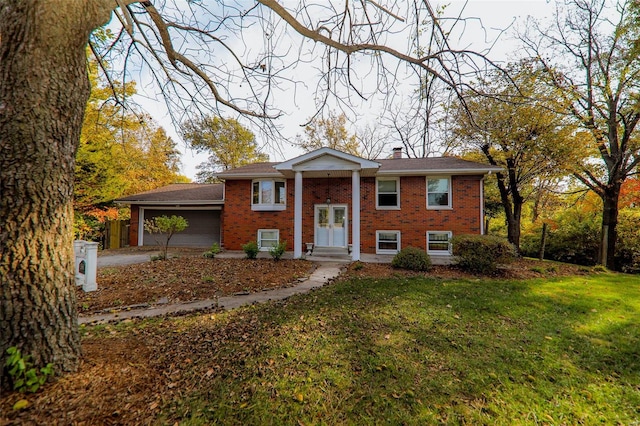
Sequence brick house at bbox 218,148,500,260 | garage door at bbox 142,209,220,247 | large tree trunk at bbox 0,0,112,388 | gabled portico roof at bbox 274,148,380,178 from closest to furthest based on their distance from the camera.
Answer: large tree trunk at bbox 0,0,112,388 < gabled portico roof at bbox 274,148,380,178 < brick house at bbox 218,148,500,260 < garage door at bbox 142,209,220,247

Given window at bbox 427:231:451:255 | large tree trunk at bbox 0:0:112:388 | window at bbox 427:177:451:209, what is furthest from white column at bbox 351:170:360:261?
large tree trunk at bbox 0:0:112:388

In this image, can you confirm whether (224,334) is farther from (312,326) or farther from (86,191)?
(86,191)

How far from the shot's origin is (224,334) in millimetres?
3725

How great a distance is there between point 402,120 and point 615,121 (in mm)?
12443

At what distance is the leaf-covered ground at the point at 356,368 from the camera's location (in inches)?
90.3

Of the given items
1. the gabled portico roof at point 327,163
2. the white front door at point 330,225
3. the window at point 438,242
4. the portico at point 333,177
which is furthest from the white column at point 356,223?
the window at point 438,242

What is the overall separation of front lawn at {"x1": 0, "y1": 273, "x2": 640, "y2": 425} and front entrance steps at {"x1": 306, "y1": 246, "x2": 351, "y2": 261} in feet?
19.8

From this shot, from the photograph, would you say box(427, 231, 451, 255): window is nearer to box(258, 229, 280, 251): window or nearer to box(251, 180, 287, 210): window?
box(251, 180, 287, 210): window

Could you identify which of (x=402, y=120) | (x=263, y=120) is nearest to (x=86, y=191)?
(x=263, y=120)

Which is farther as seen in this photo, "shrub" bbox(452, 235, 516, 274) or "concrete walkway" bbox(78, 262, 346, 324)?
"shrub" bbox(452, 235, 516, 274)

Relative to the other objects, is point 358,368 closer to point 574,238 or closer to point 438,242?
point 438,242

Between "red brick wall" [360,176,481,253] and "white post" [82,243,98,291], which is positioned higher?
"red brick wall" [360,176,481,253]

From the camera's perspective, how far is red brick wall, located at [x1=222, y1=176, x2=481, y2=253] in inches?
455

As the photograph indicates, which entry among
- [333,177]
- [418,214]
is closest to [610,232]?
[418,214]
